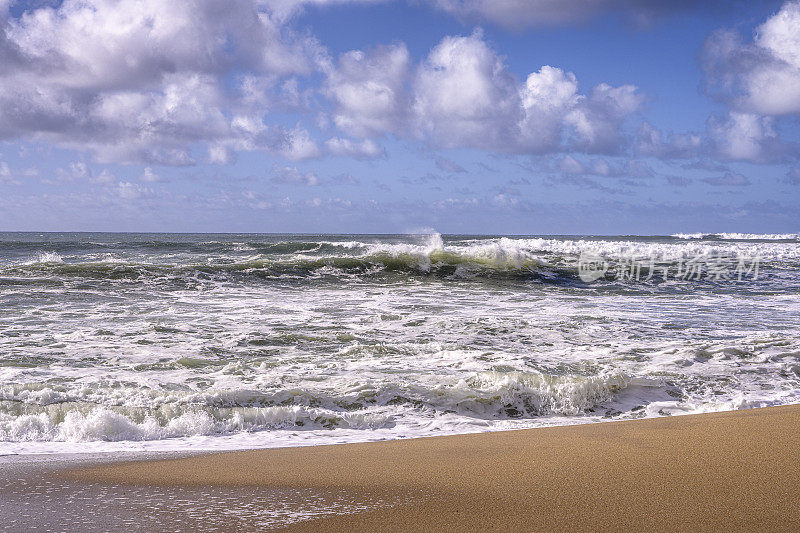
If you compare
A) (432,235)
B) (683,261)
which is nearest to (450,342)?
(432,235)

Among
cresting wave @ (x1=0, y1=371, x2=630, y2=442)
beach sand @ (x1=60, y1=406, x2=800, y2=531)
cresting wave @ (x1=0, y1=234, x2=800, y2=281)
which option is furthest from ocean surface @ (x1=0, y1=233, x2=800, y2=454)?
cresting wave @ (x1=0, y1=234, x2=800, y2=281)

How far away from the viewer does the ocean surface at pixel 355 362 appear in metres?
4.19

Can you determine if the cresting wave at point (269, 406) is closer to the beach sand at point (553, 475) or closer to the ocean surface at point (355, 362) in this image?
the ocean surface at point (355, 362)

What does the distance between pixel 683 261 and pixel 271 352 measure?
22854 mm

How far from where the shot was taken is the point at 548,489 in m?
2.56

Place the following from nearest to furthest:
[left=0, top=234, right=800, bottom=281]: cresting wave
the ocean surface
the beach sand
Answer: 1. the beach sand
2. the ocean surface
3. [left=0, top=234, right=800, bottom=281]: cresting wave

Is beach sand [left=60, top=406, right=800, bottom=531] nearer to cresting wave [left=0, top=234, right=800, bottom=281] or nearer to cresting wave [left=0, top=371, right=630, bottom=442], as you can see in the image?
cresting wave [left=0, top=371, right=630, bottom=442]

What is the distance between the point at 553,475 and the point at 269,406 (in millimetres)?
2502

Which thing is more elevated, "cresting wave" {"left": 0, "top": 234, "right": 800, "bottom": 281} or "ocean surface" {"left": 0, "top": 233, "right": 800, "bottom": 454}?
"cresting wave" {"left": 0, "top": 234, "right": 800, "bottom": 281}

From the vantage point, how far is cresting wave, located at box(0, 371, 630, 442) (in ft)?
13.0

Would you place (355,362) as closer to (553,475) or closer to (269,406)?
(269,406)

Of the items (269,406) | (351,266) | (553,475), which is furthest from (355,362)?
(351,266)

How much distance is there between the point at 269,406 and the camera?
4.49 metres

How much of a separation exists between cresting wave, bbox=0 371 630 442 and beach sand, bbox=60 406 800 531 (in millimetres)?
743
